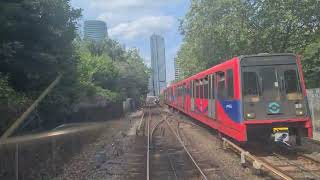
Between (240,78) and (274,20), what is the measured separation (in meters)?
16.2

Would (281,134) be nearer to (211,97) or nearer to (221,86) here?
(221,86)

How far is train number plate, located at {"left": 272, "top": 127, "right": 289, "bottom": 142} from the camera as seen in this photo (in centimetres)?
1583

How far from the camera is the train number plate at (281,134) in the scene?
15.8m

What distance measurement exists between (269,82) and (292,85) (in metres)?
0.70

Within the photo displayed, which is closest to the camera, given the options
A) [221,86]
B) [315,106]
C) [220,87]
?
[221,86]

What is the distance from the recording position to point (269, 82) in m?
16.5

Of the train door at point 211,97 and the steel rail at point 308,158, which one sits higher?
the train door at point 211,97

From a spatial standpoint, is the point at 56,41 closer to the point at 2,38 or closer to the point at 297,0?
the point at 2,38

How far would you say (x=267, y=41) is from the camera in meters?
32.3

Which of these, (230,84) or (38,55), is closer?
(38,55)

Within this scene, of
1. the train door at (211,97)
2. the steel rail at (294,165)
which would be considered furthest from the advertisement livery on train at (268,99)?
the train door at (211,97)

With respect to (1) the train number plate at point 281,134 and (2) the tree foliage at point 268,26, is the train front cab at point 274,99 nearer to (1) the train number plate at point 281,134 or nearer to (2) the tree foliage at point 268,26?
(1) the train number plate at point 281,134

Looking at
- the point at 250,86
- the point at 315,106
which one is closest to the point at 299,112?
the point at 250,86

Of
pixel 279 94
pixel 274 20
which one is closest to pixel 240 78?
pixel 279 94
